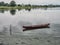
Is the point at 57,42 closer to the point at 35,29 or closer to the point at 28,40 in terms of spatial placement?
the point at 28,40

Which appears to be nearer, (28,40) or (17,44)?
(17,44)

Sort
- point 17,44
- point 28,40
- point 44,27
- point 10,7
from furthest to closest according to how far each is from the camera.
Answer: point 10,7 < point 44,27 < point 28,40 < point 17,44

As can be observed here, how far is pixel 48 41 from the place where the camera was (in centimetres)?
1827

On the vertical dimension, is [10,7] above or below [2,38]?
below

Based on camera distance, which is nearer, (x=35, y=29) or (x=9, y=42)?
(x=9, y=42)

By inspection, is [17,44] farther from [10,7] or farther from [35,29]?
[10,7]

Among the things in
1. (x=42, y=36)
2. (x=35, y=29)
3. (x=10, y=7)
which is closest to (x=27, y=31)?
(x=35, y=29)

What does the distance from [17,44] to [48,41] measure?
3.13 meters

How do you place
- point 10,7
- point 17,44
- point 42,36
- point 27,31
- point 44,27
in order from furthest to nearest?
point 10,7
point 44,27
point 27,31
point 42,36
point 17,44

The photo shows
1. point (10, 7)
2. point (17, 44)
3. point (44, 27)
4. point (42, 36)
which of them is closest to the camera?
point (17, 44)

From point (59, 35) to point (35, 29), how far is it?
16.4 feet

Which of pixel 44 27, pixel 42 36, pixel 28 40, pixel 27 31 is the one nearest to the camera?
pixel 28 40

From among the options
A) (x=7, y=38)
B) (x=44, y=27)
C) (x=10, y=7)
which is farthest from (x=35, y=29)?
(x=10, y=7)

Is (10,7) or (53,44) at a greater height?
(53,44)
